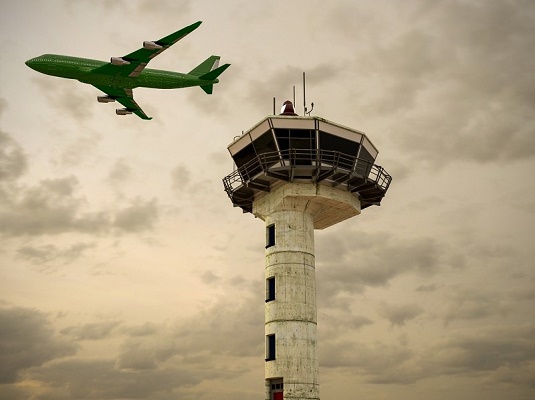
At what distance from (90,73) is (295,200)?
18.3 metres

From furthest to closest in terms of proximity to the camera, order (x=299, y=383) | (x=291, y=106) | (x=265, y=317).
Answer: (x=291, y=106) < (x=265, y=317) < (x=299, y=383)

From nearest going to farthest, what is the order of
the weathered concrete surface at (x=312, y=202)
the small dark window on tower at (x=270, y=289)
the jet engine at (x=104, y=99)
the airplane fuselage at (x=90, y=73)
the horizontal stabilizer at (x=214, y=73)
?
the airplane fuselage at (x=90, y=73)
the small dark window on tower at (x=270, y=289)
the weathered concrete surface at (x=312, y=202)
the jet engine at (x=104, y=99)
the horizontal stabilizer at (x=214, y=73)

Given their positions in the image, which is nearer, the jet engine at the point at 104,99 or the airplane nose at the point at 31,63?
the airplane nose at the point at 31,63

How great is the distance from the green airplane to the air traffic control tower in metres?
8.57

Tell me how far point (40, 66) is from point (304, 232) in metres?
23.5

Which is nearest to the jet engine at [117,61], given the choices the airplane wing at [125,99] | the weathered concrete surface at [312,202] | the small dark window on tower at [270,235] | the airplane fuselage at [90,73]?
the airplane fuselage at [90,73]

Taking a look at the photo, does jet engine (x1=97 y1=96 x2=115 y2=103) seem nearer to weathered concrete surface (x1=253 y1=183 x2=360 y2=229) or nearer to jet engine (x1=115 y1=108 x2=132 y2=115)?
jet engine (x1=115 y1=108 x2=132 y2=115)

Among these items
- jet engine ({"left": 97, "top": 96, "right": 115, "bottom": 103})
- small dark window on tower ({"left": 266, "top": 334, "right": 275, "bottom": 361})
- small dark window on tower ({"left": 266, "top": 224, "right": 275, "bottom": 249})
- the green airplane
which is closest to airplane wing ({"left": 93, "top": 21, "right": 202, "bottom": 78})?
the green airplane

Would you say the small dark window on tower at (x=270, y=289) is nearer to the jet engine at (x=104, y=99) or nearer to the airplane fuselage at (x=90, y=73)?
the airplane fuselage at (x=90, y=73)

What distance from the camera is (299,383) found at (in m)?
45.9

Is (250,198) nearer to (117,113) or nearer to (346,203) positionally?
(346,203)

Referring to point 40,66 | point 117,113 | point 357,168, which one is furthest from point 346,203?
point 40,66

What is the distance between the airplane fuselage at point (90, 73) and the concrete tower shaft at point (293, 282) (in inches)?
505

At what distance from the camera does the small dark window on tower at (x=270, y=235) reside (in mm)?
50469
